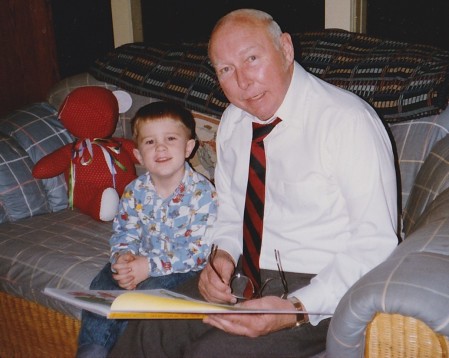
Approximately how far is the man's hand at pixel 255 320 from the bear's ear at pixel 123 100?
1.33 meters

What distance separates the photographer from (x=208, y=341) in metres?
1.11

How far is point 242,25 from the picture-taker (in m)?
1.18

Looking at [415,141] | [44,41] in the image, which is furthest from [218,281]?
[44,41]

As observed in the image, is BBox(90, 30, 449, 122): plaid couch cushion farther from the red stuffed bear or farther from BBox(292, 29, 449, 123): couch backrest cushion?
the red stuffed bear

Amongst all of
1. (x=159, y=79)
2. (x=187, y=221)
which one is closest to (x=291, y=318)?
(x=187, y=221)

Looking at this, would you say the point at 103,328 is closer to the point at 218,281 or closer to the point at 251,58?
the point at 218,281

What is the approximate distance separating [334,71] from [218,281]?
3.03 ft

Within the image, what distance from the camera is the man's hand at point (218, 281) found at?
120cm

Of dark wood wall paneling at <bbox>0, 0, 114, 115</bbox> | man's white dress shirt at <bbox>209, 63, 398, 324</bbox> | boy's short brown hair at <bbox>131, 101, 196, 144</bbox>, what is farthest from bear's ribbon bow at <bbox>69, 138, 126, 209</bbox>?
dark wood wall paneling at <bbox>0, 0, 114, 115</bbox>

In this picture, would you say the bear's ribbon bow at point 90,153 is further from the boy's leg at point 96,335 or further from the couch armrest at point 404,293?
the couch armrest at point 404,293

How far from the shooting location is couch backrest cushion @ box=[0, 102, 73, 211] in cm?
210

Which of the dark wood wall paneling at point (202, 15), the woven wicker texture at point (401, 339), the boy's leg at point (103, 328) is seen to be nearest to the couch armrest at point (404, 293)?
the woven wicker texture at point (401, 339)

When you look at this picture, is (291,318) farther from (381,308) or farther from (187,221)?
(187,221)

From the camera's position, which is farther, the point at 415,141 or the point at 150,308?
the point at 415,141
